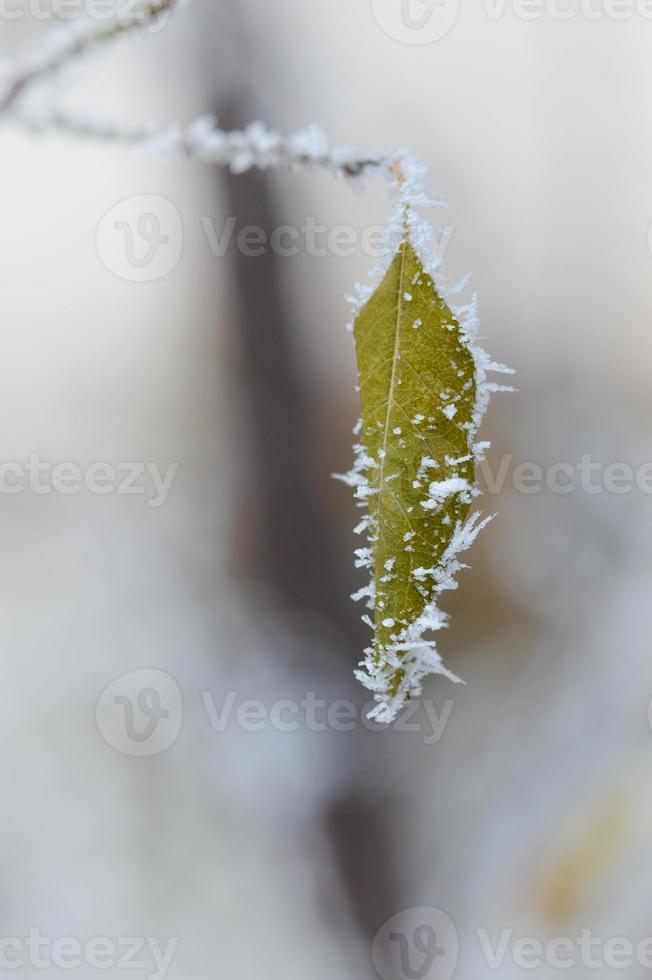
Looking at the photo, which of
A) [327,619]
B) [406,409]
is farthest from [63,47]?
[327,619]

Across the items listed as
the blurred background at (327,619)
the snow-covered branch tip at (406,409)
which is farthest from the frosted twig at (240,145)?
the blurred background at (327,619)

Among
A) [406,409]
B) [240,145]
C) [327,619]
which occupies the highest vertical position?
[240,145]

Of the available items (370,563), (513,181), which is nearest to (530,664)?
(513,181)

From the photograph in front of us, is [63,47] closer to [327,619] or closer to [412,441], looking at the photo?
[412,441]

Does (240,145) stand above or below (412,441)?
above

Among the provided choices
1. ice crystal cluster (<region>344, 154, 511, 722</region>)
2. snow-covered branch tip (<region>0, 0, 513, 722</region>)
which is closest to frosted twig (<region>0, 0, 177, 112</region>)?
snow-covered branch tip (<region>0, 0, 513, 722</region>)

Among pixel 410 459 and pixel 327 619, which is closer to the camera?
pixel 410 459

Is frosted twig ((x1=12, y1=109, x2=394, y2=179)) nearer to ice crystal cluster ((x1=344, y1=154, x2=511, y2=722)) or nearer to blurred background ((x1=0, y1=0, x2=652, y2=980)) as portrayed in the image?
ice crystal cluster ((x1=344, y1=154, x2=511, y2=722))
